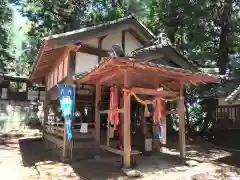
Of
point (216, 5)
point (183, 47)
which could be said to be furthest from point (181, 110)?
point (216, 5)

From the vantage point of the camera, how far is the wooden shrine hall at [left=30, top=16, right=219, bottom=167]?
899 cm

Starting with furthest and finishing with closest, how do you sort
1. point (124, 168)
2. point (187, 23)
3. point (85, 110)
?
point (187, 23) → point (85, 110) → point (124, 168)

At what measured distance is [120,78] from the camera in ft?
34.4

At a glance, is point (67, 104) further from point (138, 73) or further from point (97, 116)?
point (138, 73)

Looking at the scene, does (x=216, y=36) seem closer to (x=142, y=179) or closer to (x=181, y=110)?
(x=181, y=110)

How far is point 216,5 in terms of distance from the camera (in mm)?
19938

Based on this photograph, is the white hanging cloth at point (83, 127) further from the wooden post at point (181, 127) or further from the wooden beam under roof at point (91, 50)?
the wooden post at point (181, 127)

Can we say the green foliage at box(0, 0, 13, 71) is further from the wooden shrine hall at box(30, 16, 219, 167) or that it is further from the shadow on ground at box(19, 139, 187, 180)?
the shadow on ground at box(19, 139, 187, 180)

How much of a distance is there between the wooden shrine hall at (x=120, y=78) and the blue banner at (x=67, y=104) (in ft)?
1.24

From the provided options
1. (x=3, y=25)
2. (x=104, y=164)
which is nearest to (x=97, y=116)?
(x=104, y=164)

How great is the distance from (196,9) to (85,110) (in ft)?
35.0

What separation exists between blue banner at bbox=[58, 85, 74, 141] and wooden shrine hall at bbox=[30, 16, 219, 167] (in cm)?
38

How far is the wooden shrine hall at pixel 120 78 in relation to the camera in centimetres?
899

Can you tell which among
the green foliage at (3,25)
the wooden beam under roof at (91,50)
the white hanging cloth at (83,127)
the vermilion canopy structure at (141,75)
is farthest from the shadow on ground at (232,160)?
the green foliage at (3,25)
